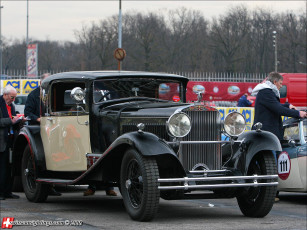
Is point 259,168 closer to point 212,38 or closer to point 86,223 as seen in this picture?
point 86,223

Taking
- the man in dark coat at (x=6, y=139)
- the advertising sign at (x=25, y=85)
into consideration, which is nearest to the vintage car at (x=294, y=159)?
the man in dark coat at (x=6, y=139)

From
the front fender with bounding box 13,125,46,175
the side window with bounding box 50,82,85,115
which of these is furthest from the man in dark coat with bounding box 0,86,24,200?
the side window with bounding box 50,82,85,115

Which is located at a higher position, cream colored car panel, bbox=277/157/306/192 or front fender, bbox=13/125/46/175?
front fender, bbox=13/125/46/175

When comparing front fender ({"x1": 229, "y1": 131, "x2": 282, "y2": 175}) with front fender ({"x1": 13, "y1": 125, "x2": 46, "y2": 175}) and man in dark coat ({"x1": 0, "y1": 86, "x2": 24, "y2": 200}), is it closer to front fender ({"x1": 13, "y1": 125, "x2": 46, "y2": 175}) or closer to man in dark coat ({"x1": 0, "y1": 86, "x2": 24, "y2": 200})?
front fender ({"x1": 13, "y1": 125, "x2": 46, "y2": 175})

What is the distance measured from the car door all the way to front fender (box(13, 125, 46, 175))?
3.4 inches

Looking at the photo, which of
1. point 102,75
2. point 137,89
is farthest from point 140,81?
point 102,75

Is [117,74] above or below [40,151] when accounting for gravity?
above

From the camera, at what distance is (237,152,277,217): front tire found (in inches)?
300

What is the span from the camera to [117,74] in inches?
343

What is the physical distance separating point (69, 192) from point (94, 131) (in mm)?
3145

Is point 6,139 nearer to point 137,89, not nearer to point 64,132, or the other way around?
point 64,132

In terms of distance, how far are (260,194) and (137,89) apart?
231 cm

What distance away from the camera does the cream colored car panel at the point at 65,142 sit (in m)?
8.56

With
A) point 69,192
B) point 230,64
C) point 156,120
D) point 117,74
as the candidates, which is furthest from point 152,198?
point 230,64
